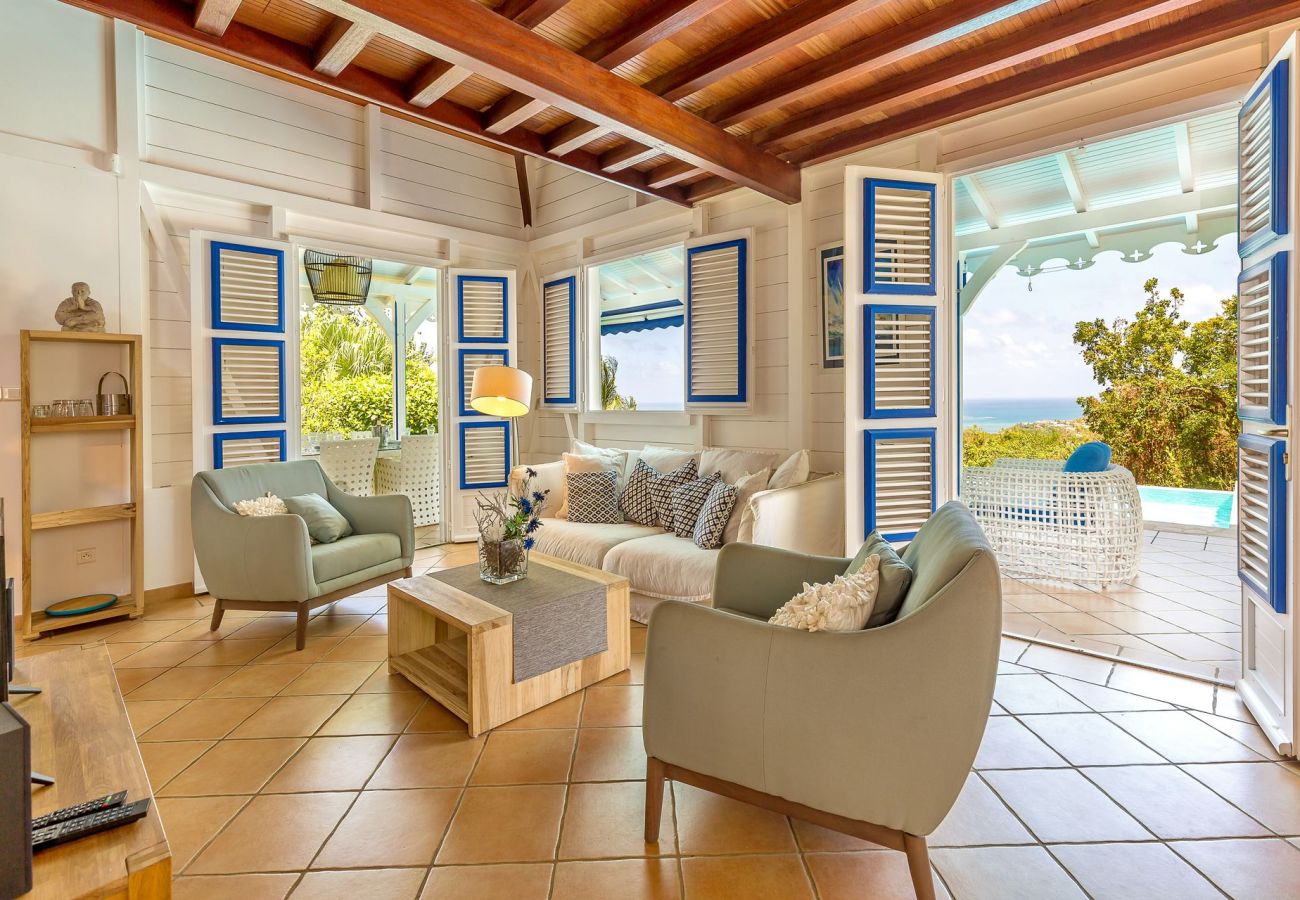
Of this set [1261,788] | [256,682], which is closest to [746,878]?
[1261,788]

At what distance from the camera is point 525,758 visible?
2350 millimetres

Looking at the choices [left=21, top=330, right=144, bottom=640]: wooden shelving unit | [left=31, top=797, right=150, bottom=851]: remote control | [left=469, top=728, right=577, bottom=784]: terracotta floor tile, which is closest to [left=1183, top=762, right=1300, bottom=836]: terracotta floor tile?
[left=469, top=728, right=577, bottom=784]: terracotta floor tile

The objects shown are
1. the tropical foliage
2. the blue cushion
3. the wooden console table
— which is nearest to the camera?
the wooden console table

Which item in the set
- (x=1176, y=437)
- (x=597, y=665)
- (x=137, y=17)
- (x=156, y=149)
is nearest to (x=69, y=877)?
(x=597, y=665)

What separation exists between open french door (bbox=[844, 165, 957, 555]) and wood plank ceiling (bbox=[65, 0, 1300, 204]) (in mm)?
498

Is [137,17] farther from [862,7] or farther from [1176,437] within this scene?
[1176,437]

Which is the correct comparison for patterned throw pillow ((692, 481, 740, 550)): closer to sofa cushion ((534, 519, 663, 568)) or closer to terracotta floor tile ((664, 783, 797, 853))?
sofa cushion ((534, 519, 663, 568))

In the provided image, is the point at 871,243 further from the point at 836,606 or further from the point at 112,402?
the point at 112,402

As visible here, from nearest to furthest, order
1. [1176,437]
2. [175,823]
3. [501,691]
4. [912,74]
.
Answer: [175,823]
[501,691]
[912,74]
[1176,437]

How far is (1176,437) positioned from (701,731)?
28.3ft

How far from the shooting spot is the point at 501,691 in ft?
8.45

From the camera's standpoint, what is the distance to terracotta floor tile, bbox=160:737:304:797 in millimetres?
2154

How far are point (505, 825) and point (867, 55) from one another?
3.34 meters

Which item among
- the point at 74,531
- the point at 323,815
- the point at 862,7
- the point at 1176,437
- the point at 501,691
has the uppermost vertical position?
the point at 862,7
